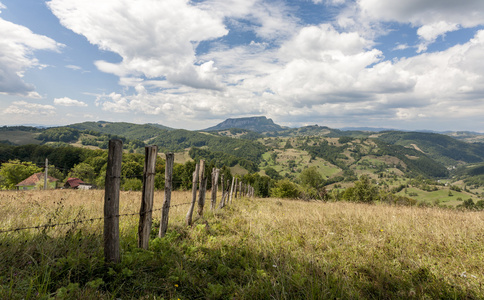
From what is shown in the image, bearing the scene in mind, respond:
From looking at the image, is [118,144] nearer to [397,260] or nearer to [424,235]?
[397,260]

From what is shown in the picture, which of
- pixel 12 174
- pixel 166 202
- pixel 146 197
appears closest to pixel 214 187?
pixel 166 202

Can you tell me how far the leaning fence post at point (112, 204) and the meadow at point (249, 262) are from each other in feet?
0.68

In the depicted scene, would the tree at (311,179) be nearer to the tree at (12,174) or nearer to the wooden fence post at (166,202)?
the wooden fence post at (166,202)

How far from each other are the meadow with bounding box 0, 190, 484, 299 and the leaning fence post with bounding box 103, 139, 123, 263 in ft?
0.68

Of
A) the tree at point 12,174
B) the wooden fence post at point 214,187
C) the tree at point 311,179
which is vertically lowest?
the tree at point 311,179

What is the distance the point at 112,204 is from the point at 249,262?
2931 millimetres

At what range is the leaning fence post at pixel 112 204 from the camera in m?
3.83

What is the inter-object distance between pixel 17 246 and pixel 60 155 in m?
104

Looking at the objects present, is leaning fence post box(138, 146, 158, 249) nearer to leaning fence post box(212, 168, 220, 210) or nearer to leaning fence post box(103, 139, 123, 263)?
leaning fence post box(103, 139, 123, 263)

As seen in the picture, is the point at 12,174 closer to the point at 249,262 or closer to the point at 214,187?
the point at 214,187

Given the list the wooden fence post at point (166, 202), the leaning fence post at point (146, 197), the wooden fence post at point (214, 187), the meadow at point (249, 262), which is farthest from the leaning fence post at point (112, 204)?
the wooden fence post at point (214, 187)

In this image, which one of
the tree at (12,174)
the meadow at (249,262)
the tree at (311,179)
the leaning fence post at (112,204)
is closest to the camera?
the meadow at (249,262)

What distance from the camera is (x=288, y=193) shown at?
58.2 metres

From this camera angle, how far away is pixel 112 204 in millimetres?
3875
